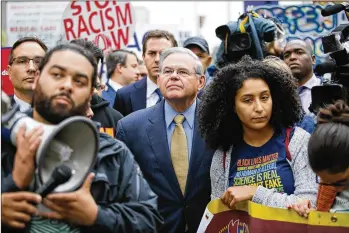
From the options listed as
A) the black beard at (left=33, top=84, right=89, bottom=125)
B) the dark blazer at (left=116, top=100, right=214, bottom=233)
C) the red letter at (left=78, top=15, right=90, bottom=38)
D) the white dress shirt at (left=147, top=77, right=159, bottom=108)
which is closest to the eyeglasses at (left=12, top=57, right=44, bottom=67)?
the dark blazer at (left=116, top=100, right=214, bottom=233)

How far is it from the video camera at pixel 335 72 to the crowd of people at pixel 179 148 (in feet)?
0.96

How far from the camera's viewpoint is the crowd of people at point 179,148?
3.36 meters

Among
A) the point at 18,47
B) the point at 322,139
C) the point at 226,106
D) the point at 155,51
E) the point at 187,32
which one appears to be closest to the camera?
the point at 322,139

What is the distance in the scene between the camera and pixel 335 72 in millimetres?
4816

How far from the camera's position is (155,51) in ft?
25.9

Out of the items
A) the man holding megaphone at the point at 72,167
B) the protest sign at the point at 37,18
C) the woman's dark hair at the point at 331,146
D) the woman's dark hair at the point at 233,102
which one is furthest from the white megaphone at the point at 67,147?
the protest sign at the point at 37,18

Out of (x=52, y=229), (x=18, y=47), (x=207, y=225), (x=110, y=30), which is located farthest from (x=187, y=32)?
(x=52, y=229)

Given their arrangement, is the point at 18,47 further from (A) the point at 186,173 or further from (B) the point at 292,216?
(B) the point at 292,216

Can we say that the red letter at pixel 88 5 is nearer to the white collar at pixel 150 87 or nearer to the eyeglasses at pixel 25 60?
the white collar at pixel 150 87

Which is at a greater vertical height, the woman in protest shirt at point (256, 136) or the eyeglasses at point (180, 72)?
the eyeglasses at point (180, 72)

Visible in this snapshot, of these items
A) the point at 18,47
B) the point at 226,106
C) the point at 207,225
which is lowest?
the point at 207,225

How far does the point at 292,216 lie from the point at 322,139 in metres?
0.52

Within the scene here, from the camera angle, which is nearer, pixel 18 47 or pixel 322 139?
pixel 322 139

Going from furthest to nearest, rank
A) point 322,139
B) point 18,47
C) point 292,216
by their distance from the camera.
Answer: point 18,47 → point 292,216 → point 322,139
